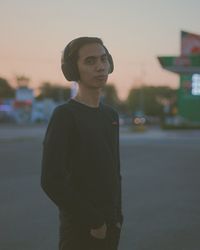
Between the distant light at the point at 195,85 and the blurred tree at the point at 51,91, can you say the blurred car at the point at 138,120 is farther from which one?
the blurred tree at the point at 51,91

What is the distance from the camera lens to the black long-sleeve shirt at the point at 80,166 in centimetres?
267

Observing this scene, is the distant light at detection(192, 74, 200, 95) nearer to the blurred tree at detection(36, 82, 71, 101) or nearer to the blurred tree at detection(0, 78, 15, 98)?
the blurred tree at detection(0, 78, 15, 98)

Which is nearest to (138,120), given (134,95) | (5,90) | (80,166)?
(5,90)

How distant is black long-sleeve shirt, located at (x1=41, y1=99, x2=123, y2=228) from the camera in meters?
2.67

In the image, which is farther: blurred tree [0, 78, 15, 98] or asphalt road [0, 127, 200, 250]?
blurred tree [0, 78, 15, 98]

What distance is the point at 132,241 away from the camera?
6.75 meters

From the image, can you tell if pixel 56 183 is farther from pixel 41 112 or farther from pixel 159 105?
pixel 159 105

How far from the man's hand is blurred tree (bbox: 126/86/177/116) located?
12352 cm

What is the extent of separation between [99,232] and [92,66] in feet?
2.57

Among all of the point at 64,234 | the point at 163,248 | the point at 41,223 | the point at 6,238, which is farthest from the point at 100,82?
the point at 41,223

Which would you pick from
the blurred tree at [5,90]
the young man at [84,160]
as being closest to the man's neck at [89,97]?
the young man at [84,160]

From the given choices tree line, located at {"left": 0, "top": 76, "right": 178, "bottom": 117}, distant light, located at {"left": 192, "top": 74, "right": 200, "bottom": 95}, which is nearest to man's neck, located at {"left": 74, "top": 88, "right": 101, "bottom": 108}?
distant light, located at {"left": 192, "top": 74, "right": 200, "bottom": 95}

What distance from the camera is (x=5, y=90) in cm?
12350

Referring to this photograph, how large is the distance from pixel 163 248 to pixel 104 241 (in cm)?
378
